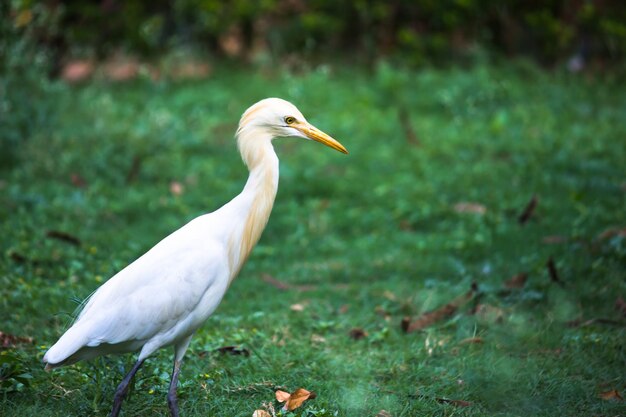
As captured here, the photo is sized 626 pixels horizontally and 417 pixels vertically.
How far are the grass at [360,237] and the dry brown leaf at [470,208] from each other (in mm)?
44

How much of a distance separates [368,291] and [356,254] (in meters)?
0.78

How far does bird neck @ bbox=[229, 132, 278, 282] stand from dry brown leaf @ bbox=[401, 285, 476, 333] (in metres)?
1.38

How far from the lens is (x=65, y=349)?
334cm

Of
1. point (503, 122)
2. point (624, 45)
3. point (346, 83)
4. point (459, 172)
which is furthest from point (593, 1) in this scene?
point (459, 172)

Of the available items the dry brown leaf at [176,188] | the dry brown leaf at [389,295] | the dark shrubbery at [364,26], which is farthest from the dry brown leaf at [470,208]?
the dark shrubbery at [364,26]

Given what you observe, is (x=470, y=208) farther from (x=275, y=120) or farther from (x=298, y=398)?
(x=298, y=398)

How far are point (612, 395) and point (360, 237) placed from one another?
299cm

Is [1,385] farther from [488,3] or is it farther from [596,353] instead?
[488,3]

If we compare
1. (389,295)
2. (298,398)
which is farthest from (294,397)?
(389,295)

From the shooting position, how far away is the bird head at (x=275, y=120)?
A: 382cm

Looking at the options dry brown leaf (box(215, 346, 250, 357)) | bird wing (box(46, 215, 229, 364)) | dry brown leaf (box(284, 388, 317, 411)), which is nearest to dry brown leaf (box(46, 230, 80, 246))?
dry brown leaf (box(215, 346, 250, 357))

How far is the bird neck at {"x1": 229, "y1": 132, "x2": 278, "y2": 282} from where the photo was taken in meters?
3.77

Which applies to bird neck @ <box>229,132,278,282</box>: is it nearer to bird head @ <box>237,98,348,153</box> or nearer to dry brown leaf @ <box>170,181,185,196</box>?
bird head @ <box>237,98,348,153</box>

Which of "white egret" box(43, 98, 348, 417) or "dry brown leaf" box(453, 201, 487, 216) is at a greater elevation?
"white egret" box(43, 98, 348, 417)
